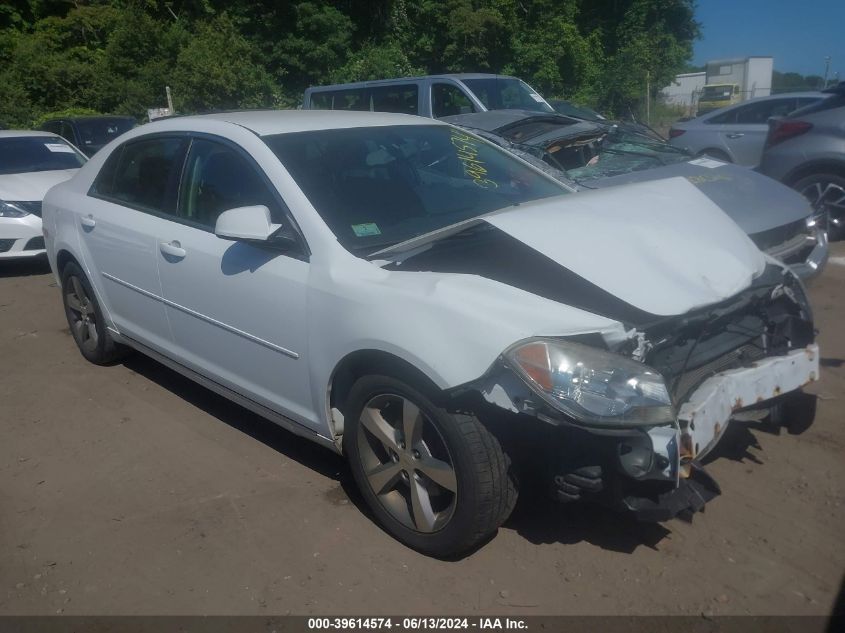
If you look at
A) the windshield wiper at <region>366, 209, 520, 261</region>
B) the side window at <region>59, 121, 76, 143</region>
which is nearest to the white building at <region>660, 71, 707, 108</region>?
the side window at <region>59, 121, 76, 143</region>

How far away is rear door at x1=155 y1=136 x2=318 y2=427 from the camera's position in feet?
11.2

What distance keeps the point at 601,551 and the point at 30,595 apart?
7.38 feet

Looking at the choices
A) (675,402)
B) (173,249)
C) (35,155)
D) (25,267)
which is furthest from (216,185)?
(35,155)

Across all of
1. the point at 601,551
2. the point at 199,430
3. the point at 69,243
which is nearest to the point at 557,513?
the point at 601,551

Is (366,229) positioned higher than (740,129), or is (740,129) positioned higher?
(366,229)

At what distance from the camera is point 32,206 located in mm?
8617

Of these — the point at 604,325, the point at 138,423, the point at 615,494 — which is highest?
the point at 604,325

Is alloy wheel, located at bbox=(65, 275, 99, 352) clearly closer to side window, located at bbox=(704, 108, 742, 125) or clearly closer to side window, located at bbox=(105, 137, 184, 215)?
side window, located at bbox=(105, 137, 184, 215)

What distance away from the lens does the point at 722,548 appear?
3066mm

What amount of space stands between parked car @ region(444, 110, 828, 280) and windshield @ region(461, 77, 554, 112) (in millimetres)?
1724

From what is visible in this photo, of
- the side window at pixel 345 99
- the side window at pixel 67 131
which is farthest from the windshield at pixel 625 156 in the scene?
the side window at pixel 67 131

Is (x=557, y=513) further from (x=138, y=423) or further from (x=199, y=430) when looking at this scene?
(x=138, y=423)

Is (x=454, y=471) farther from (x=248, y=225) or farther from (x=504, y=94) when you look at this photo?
(x=504, y=94)

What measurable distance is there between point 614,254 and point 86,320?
384 cm
